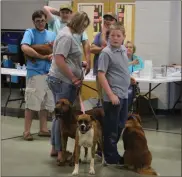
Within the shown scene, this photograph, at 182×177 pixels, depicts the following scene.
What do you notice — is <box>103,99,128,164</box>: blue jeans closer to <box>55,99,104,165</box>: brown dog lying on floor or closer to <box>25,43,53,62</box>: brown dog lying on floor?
<box>55,99,104,165</box>: brown dog lying on floor

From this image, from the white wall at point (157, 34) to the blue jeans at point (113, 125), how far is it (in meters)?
2.30

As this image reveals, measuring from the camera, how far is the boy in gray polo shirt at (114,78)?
301cm

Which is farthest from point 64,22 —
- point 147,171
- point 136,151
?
point 147,171

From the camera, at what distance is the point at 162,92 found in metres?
5.63

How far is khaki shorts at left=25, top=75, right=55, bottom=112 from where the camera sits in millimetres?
4062

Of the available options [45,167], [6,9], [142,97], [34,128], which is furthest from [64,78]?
[6,9]

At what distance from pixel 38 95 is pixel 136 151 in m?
1.45

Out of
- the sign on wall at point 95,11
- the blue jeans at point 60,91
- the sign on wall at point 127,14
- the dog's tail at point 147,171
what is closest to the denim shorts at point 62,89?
the blue jeans at point 60,91

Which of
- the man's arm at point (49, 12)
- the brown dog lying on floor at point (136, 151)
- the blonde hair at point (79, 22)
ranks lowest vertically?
the brown dog lying on floor at point (136, 151)

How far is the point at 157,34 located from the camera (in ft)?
18.1

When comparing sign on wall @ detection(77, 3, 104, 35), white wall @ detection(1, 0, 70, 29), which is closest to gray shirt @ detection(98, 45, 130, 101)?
sign on wall @ detection(77, 3, 104, 35)

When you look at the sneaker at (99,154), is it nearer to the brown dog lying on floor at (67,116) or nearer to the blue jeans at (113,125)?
the blue jeans at (113,125)

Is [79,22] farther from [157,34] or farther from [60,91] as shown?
[157,34]

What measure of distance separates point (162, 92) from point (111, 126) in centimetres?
265
